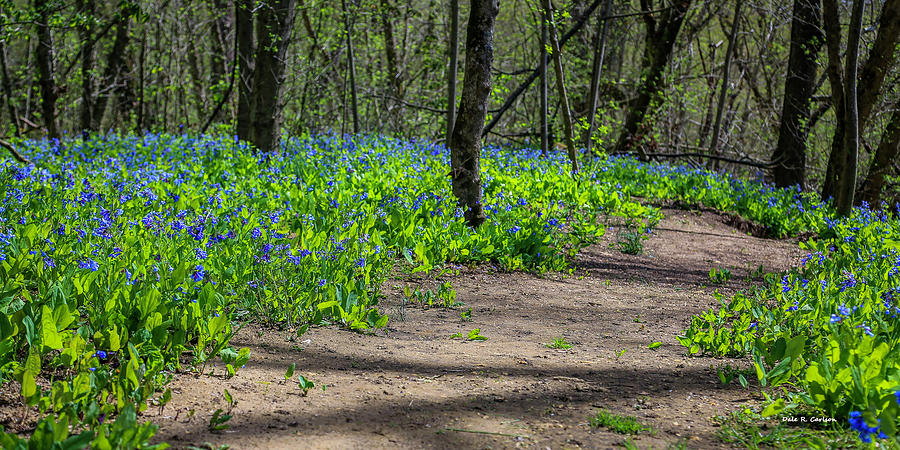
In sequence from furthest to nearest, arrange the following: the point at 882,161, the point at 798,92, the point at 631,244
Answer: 1. the point at 798,92
2. the point at 882,161
3. the point at 631,244

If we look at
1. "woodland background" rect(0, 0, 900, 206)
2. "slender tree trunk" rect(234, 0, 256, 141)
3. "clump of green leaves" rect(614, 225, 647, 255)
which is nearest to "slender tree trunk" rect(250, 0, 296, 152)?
"woodland background" rect(0, 0, 900, 206)

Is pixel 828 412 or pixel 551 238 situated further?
pixel 551 238

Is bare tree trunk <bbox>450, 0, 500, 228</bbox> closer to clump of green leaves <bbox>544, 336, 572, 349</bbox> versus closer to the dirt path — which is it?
the dirt path

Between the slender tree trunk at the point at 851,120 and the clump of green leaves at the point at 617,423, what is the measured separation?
6270mm

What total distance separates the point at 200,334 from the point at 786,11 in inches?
447

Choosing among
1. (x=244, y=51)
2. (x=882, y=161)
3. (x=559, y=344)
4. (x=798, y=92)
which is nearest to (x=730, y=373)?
(x=559, y=344)

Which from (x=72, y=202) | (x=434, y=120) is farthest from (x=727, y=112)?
(x=72, y=202)

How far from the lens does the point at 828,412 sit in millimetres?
2379

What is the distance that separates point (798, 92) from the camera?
34.9 feet

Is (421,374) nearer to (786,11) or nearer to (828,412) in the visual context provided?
(828,412)

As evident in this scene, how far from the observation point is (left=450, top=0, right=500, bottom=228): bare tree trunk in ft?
18.2

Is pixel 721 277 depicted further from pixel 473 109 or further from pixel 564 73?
pixel 564 73

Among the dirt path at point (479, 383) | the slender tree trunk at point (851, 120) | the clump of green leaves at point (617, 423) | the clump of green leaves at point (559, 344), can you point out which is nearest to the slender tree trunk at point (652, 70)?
the slender tree trunk at point (851, 120)

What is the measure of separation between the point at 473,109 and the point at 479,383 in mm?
3267
